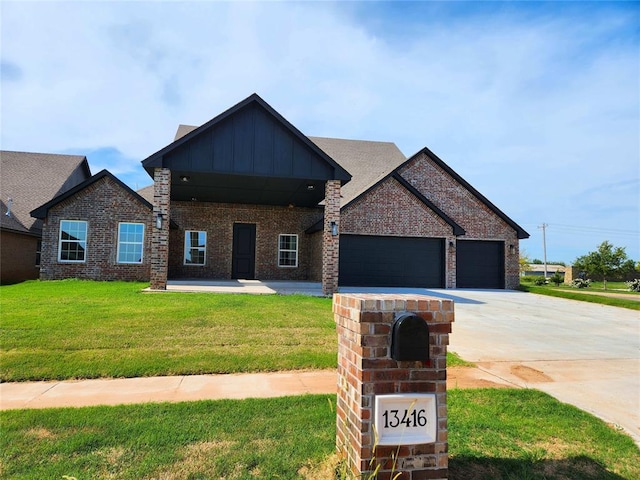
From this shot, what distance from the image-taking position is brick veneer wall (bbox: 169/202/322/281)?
1850 cm

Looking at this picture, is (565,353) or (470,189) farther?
(470,189)

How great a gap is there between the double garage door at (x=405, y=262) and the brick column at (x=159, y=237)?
325 inches

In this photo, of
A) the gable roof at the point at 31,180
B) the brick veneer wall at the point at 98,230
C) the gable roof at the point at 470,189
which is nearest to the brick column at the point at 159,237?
the brick veneer wall at the point at 98,230

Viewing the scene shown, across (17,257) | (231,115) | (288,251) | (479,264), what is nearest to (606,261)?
(479,264)

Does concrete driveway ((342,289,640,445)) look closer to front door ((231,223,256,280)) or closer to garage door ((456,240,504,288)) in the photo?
garage door ((456,240,504,288))

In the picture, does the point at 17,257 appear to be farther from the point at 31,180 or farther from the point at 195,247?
the point at 195,247

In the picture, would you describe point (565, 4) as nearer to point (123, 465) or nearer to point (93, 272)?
point (123, 465)

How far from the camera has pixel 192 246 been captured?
61.1ft

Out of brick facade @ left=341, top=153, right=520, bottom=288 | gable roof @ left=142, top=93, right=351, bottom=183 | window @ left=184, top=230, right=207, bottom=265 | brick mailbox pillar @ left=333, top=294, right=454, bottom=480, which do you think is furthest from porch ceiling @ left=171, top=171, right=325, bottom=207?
brick mailbox pillar @ left=333, top=294, right=454, bottom=480

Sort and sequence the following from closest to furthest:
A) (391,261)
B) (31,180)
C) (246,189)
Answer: (246,189) < (391,261) < (31,180)

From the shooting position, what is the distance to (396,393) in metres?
2.36

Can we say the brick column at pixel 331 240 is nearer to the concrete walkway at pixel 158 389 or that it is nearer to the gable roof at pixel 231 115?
the gable roof at pixel 231 115

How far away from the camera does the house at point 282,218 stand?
12164 millimetres

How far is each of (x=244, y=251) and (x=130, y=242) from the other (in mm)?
5104
